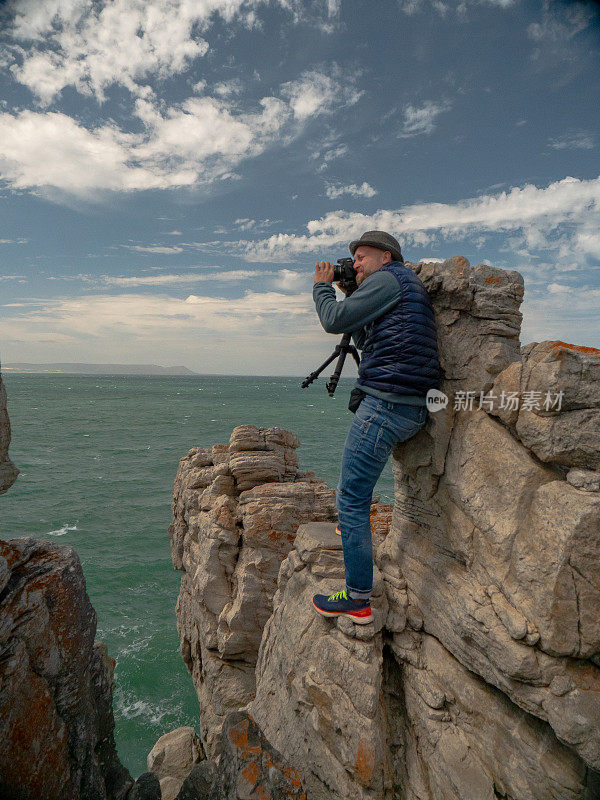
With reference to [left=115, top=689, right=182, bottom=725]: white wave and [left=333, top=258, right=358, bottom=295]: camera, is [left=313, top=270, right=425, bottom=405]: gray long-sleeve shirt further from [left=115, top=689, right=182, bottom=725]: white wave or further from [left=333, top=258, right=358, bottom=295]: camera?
[left=115, top=689, right=182, bottom=725]: white wave

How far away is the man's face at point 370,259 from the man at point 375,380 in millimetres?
26

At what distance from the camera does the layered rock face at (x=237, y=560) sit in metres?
12.0

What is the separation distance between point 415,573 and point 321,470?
38.7 metres

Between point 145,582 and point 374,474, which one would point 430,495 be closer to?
point 374,474

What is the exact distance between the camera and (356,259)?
5484mm

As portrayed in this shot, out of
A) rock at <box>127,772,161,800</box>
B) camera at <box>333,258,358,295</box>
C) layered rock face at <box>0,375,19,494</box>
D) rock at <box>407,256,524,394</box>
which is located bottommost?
rock at <box>127,772,161,800</box>

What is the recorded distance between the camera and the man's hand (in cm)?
533

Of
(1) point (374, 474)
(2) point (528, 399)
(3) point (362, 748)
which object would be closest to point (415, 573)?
(1) point (374, 474)

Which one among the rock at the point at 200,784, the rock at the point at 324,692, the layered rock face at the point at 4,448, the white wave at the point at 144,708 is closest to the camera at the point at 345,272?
the rock at the point at 324,692

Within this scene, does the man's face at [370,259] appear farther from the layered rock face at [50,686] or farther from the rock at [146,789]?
the rock at [146,789]

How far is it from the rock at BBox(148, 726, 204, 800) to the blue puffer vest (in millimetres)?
11826

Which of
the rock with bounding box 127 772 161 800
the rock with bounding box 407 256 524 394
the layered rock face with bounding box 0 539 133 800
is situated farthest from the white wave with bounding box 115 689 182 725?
the rock with bounding box 407 256 524 394

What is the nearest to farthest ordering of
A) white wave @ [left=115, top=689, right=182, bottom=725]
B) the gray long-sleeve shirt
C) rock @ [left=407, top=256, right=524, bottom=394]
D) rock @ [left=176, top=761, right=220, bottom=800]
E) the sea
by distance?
the gray long-sleeve shirt, rock @ [left=407, top=256, right=524, bottom=394], rock @ [left=176, top=761, right=220, bottom=800], white wave @ [left=115, top=689, right=182, bottom=725], the sea

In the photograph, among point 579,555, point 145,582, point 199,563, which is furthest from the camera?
point 145,582
